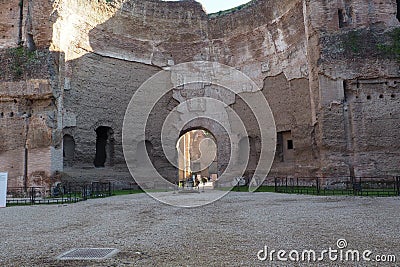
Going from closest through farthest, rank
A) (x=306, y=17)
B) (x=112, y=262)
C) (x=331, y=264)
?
(x=331, y=264) → (x=112, y=262) → (x=306, y=17)

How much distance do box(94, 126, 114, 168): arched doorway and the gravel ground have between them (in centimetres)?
1148

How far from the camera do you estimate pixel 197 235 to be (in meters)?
4.68

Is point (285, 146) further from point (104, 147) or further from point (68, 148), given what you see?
point (68, 148)

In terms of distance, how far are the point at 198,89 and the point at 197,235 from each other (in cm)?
1716

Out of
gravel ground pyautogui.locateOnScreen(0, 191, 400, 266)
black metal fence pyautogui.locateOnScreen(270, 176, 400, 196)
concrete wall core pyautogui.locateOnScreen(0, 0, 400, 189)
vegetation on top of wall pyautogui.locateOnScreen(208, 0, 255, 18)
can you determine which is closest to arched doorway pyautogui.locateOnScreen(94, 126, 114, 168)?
concrete wall core pyautogui.locateOnScreen(0, 0, 400, 189)

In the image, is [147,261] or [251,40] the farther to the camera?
[251,40]

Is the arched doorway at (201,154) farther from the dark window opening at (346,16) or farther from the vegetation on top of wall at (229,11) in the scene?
the dark window opening at (346,16)

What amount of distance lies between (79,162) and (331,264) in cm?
1541

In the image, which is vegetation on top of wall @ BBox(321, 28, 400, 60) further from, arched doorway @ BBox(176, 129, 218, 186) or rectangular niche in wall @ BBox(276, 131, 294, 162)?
arched doorway @ BBox(176, 129, 218, 186)

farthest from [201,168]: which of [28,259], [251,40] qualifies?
[28,259]

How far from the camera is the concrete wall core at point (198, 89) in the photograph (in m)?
14.2

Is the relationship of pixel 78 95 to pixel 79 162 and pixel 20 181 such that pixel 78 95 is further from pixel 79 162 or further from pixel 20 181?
pixel 20 181

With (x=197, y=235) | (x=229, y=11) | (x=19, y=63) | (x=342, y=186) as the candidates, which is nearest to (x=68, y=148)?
(x=19, y=63)

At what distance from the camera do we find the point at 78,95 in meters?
17.3
